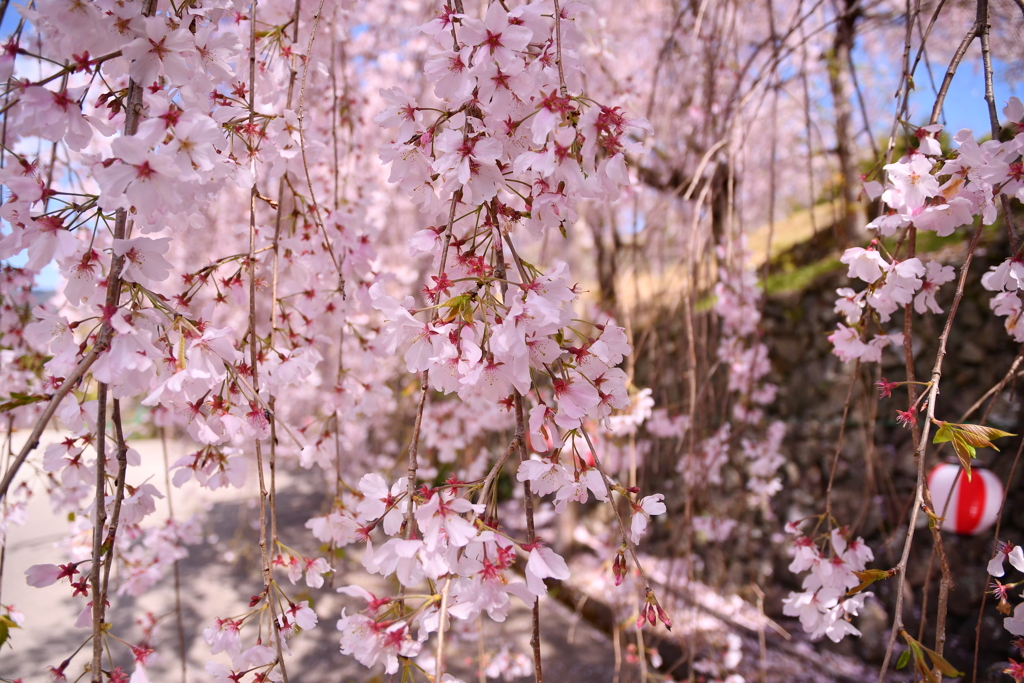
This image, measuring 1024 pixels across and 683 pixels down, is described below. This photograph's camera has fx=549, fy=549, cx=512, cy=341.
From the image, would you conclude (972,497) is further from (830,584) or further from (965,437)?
(965,437)

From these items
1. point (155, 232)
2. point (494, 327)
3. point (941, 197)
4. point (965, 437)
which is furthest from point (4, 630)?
point (941, 197)

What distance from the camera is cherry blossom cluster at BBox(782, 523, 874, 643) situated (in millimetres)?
862

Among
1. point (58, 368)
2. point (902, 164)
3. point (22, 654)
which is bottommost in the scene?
point (22, 654)

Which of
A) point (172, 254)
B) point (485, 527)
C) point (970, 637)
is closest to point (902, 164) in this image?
point (485, 527)

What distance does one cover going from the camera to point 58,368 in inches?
24.4

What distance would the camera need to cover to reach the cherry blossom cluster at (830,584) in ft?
2.83

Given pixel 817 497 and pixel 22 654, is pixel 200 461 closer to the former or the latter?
pixel 22 654

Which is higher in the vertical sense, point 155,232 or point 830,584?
point 155,232

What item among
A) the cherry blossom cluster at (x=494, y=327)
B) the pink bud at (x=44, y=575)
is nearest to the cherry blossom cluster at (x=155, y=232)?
the pink bud at (x=44, y=575)

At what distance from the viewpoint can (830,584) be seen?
0.88 m

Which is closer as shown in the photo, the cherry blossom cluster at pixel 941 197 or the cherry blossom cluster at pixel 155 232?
the cherry blossom cluster at pixel 155 232

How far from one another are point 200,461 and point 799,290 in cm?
336

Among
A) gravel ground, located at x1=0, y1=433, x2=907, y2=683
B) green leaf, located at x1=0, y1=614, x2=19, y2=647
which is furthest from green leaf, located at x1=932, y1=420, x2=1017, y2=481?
gravel ground, located at x1=0, y1=433, x2=907, y2=683

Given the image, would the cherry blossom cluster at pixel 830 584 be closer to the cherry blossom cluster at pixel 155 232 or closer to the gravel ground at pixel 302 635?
the cherry blossom cluster at pixel 155 232
